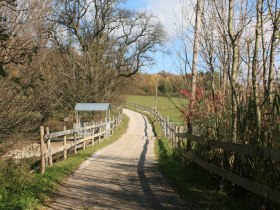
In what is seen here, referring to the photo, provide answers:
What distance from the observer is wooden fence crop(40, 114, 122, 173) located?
43.1 ft

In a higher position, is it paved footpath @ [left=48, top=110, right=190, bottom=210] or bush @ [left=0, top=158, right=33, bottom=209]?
bush @ [left=0, top=158, right=33, bottom=209]

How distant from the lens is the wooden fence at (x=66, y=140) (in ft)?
43.1

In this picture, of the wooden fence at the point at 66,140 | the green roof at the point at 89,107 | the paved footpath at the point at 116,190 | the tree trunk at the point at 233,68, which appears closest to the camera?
the paved footpath at the point at 116,190

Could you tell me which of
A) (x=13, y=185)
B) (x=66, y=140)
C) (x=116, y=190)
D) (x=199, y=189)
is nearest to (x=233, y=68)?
(x=199, y=189)

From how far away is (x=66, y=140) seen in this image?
22.2m

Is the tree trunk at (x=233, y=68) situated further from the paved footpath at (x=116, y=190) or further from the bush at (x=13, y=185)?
the bush at (x=13, y=185)

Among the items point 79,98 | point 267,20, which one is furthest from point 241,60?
point 79,98

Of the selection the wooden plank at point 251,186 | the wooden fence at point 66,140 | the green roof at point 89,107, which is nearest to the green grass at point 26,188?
the wooden fence at point 66,140

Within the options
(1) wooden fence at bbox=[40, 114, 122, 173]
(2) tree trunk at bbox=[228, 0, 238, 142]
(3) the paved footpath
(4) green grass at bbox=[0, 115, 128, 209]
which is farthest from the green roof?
(2) tree trunk at bbox=[228, 0, 238, 142]

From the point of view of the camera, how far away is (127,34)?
5156 cm

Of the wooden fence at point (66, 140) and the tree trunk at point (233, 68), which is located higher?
the tree trunk at point (233, 68)

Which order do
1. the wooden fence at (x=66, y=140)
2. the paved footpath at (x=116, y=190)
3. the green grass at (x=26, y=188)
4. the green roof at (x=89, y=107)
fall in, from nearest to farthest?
1. the green grass at (x=26, y=188)
2. the paved footpath at (x=116, y=190)
3. the wooden fence at (x=66, y=140)
4. the green roof at (x=89, y=107)

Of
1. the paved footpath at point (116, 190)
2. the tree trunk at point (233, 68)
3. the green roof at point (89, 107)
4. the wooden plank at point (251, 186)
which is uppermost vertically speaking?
the tree trunk at point (233, 68)

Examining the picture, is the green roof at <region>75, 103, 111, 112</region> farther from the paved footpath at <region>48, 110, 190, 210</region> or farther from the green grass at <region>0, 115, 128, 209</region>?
the green grass at <region>0, 115, 128, 209</region>
